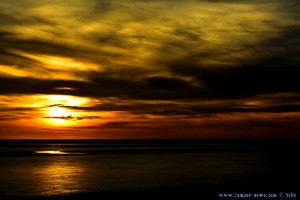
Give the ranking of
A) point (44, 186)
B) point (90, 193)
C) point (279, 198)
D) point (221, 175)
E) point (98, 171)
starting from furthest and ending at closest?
point (98, 171) < point (221, 175) < point (44, 186) < point (90, 193) < point (279, 198)

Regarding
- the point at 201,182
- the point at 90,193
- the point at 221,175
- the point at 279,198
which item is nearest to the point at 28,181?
the point at 90,193

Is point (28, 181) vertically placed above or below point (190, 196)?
above

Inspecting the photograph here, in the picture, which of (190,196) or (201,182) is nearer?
(190,196)

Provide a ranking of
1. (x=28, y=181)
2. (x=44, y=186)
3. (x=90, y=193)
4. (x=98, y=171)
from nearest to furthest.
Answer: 1. (x=90, y=193)
2. (x=44, y=186)
3. (x=28, y=181)
4. (x=98, y=171)

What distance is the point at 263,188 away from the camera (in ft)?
109

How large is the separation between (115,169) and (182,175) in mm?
Result: 9600

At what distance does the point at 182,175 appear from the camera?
4219 cm

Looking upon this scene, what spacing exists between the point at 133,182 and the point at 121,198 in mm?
7685

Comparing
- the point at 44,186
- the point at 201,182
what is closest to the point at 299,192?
the point at 201,182

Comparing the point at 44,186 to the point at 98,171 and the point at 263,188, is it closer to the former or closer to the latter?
the point at 98,171

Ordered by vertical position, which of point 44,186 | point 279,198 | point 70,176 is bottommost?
point 279,198

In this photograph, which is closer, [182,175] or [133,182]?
[133,182]

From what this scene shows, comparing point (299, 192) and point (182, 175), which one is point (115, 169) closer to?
point (182, 175)

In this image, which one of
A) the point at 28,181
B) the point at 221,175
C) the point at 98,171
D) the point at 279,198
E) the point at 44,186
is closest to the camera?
the point at 279,198
